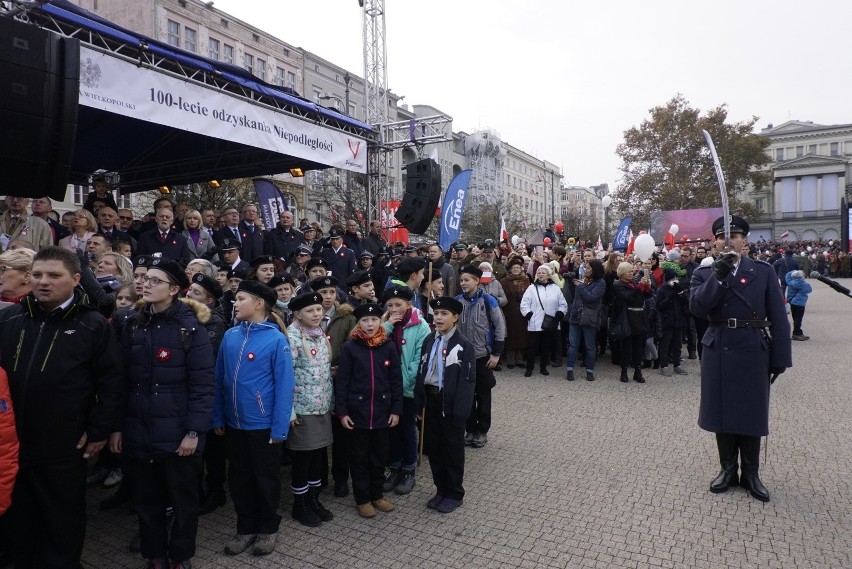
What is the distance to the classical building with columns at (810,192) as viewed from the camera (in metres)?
77.1

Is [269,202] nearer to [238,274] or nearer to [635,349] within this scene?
[238,274]

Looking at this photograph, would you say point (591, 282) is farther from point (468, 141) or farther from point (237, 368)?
point (468, 141)

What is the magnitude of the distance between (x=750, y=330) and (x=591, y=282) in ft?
13.5

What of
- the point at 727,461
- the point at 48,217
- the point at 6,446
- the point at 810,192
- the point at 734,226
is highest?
the point at 810,192

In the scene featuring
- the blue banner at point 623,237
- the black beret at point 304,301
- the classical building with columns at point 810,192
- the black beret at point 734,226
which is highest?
the classical building with columns at point 810,192

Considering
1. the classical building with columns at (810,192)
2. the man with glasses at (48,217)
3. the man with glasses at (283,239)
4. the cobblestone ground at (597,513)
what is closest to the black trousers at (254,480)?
the cobblestone ground at (597,513)

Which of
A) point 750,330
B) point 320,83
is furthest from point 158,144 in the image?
point 320,83

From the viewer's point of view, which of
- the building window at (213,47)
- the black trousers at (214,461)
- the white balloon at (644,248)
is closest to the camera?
the black trousers at (214,461)

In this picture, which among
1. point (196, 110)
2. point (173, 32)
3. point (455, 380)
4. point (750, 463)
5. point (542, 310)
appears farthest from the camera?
point (173, 32)

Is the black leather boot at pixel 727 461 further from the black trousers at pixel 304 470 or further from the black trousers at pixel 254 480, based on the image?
the black trousers at pixel 254 480

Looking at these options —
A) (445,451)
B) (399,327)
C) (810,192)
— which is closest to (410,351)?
(399,327)

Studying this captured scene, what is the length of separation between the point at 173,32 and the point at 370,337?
3246cm

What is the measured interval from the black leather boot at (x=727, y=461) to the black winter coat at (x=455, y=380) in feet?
7.09

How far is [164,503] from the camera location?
3340 millimetres
